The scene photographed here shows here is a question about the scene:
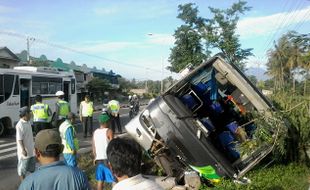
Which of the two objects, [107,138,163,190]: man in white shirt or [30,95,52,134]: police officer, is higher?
[107,138,163,190]: man in white shirt

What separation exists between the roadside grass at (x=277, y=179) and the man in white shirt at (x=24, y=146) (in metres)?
2.90

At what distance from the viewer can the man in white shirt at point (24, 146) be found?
7.69 m

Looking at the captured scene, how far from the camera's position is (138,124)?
323 inches

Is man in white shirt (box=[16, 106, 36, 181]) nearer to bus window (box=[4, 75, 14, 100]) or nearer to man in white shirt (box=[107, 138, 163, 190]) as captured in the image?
man in white shirt (box=[107, 138, 163, 190])

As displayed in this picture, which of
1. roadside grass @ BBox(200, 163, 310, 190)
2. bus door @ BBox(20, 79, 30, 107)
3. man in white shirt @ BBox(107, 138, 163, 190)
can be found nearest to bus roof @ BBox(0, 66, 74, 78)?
bus door @ BBox(20, 79, 30, 107)

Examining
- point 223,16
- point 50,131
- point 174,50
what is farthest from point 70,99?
point 50,131

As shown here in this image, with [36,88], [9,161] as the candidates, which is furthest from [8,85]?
[9,161]

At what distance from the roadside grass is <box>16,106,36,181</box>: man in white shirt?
9.51ft

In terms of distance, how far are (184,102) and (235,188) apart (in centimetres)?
245

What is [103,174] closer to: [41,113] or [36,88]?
[41,113]

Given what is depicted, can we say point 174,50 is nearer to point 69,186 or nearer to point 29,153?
point 29,153

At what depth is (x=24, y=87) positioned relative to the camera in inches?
729

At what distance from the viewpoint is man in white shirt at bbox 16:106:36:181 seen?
25.2 ft

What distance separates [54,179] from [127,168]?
62 centimetres
